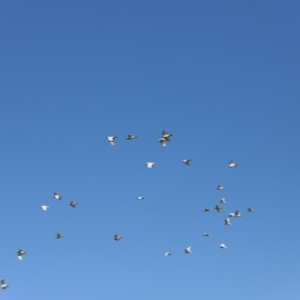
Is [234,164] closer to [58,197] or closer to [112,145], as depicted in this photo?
[112,145]

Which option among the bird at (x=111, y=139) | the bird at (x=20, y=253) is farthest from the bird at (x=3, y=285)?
the bird at (x=111, y=139)

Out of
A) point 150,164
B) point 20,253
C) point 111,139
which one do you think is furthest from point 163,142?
point 20,253

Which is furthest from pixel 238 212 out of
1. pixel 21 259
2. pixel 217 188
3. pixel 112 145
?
pixel 21 259

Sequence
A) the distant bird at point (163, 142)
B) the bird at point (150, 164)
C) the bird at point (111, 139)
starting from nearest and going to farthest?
1. the distant bird at point (163, 142)
2. the bird at point (111, 139)
3. the bird at point (150, 164)

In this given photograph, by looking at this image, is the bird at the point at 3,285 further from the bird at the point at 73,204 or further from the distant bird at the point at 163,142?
the distant bird at the point at 163,142

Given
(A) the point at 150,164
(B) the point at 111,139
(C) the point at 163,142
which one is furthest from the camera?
(A) the point at 150,164

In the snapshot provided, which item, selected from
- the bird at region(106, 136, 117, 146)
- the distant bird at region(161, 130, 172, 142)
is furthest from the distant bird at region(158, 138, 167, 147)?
the bird at region(106, 136, 117, 146)

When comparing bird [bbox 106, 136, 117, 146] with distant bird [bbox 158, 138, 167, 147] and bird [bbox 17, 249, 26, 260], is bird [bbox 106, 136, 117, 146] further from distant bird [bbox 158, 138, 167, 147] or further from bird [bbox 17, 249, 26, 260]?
bird [bbox 17, 249, 26, 260]

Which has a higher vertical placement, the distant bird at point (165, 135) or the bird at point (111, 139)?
the bird at point (111, 139)

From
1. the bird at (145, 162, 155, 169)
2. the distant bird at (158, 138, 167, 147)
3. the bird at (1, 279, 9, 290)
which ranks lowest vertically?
the bird at (1, 279, 9, 290)

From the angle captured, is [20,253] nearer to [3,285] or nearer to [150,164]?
[3,285]

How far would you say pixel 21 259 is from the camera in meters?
60.2

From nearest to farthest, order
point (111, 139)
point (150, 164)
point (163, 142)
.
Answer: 1. point (163, 142)
2. point (111, 139)
3. point (150, 164)

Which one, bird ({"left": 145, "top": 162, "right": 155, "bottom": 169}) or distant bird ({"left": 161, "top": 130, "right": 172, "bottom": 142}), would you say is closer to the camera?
distant bird ({"left": 161, "top": 130, "right": 172, "bottom": 142})
